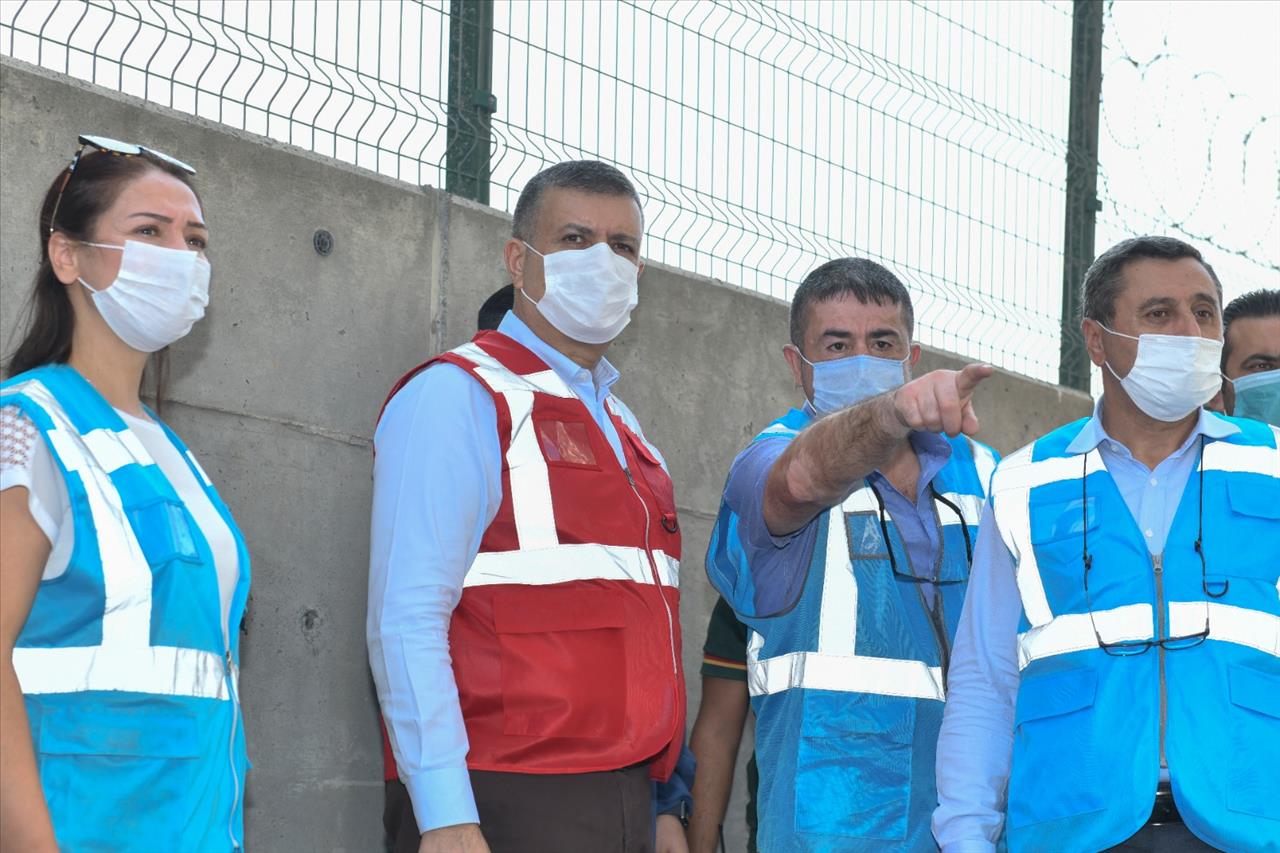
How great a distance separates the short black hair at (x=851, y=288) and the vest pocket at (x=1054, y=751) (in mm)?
1092

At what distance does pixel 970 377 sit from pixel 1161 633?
828 millimetres

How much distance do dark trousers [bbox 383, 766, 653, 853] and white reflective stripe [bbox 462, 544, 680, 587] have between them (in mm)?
397

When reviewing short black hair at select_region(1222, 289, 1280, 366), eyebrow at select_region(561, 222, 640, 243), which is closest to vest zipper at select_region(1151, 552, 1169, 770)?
eyebrow at select_region(561, 222, 640, 243)

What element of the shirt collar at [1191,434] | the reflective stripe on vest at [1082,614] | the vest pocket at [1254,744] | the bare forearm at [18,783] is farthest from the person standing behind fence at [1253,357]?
the bare forearm at [18,783]

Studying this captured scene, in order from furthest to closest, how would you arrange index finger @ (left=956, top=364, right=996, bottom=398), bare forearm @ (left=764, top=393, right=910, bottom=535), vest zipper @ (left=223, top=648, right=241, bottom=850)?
bare forearm @ (left=764, top=393, right=910, bottom=535) → vest zipper @ (left=223, top=648, right=241, bottom=850) → index finger @ (left=956, top=364, right=996, bottom=398)

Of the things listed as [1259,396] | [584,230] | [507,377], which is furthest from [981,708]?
[1259,396]

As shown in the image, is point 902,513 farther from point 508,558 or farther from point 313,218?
point 313,218

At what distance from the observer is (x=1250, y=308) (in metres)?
5.38

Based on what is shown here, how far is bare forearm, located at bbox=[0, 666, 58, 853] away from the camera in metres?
2.62

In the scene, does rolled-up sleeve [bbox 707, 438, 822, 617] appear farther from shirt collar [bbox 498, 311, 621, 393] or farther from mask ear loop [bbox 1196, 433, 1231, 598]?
Answer: mask ear loop [bbox 1196, 433, 1231, 598]

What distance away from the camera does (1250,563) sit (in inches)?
138

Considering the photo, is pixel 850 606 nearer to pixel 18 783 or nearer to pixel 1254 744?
pixel 1254 744

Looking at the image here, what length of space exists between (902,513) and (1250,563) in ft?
2.75

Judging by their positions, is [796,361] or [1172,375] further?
[796,361]
